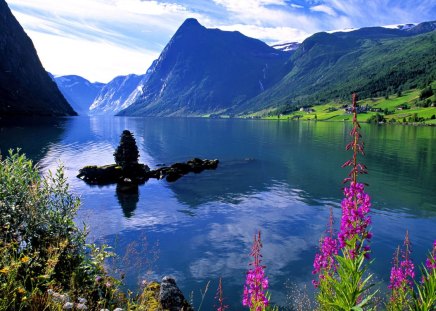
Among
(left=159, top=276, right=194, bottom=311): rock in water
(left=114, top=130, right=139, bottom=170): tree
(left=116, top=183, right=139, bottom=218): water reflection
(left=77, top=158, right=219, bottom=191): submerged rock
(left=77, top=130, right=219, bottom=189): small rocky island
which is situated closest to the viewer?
(left=159, top=276, right=194, bottom=311): rock in water

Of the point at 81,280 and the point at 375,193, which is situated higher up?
the point at 81,280

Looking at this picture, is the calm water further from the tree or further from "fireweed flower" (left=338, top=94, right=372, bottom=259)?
"fireweed flower" (left=338, top=94, right=372, bottom=259)

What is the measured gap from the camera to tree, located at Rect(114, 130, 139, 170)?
68688mm

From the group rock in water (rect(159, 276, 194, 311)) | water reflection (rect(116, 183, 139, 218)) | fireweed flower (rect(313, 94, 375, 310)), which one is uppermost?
fireweed flower (rect(313, 94, 375, 310))

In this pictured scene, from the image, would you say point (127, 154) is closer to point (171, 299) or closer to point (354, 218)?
point (171, 299)

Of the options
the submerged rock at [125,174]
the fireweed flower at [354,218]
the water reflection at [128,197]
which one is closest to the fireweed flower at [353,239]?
the fireweed flower at [354,218]

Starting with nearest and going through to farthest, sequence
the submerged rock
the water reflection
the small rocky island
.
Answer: the water reflection → the submerged rock → the small rocky island

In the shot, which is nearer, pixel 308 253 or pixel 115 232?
pixel 308 253

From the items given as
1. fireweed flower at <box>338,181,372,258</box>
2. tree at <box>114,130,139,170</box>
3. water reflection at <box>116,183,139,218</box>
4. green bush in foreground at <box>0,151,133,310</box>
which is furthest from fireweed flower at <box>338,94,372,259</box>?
tree at <box>114,130,139,170</box>

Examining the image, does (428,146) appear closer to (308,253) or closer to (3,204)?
(308,253)

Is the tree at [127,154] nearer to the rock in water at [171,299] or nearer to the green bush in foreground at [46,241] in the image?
the rock in water at [171,299]

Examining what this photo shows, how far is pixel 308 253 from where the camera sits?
31.0 meters

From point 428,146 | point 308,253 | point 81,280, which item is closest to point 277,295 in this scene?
point 308,253

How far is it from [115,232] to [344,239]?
32456mm
